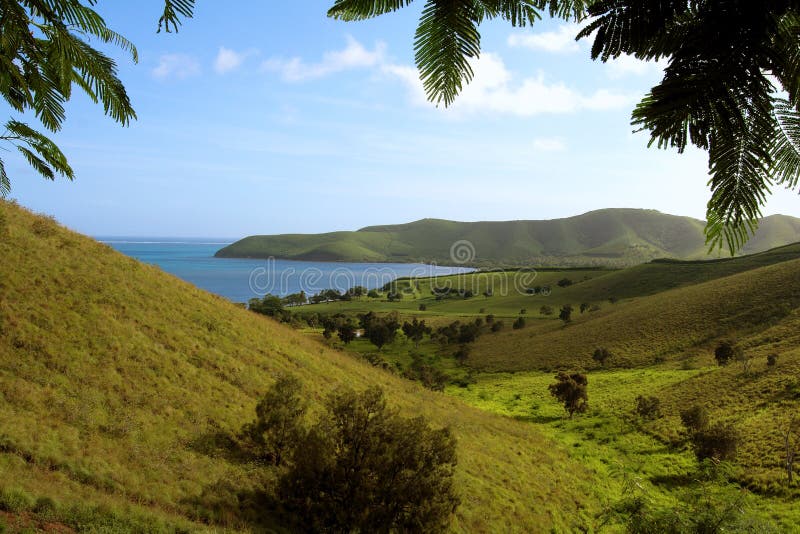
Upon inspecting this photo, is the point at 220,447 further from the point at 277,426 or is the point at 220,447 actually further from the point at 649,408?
the point at 649,408

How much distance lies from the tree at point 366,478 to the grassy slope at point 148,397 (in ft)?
8.42

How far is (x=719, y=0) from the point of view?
1.38 metres

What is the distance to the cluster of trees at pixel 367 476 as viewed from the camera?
1255 cm

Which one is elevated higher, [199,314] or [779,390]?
[199,314]

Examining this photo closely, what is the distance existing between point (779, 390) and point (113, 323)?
45.5 metres

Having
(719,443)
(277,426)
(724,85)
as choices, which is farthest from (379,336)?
(724,85)

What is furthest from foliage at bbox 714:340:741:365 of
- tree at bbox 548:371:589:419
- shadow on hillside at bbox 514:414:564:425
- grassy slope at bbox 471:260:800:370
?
shadow on hillside at bbox 514:414:564:425

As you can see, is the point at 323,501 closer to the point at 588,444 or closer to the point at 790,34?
the point at 790,34

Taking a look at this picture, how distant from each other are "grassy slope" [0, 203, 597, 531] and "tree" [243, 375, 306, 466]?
134 centimetres

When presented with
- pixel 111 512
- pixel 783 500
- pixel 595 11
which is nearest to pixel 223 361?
pixel 111 512

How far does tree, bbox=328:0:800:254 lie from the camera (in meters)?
1.29

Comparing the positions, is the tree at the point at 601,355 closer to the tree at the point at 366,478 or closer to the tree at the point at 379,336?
the tree at the point at 379,336

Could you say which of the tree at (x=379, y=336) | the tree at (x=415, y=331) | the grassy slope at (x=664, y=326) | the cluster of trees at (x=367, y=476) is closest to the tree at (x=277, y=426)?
the cluster of trees at (x=367, y=476)

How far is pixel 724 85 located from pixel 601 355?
198ft
